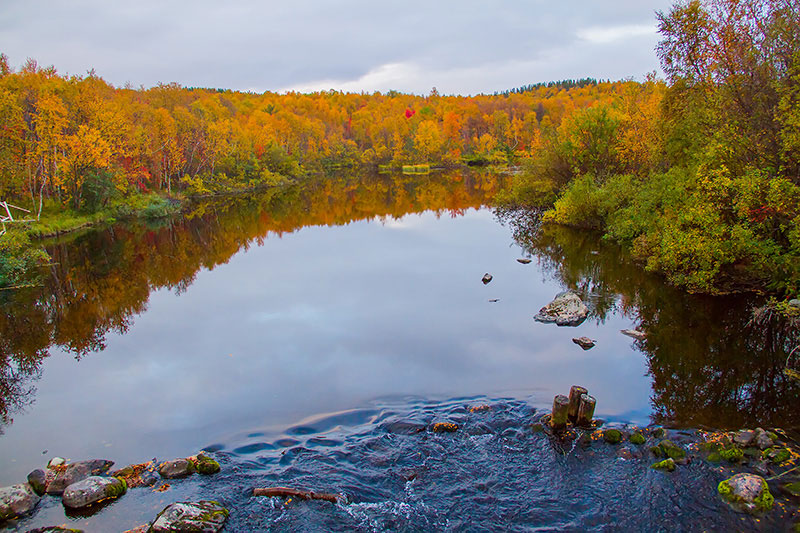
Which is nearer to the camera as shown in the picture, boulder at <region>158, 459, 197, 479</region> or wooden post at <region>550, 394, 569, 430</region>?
boulder at <region>158, 459, 197, 479</region>

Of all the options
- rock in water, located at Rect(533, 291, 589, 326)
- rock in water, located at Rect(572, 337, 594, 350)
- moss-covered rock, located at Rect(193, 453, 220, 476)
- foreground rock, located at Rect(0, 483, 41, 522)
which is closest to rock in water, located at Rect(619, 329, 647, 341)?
rock in water, located at Rect(572, 337, 594, 350)

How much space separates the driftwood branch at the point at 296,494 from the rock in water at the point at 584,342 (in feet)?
31.5

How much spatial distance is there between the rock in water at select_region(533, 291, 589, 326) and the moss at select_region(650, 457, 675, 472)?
8.42 metres

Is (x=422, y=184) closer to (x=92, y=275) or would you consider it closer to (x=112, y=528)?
(x=92, y=275)

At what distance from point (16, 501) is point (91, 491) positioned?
1.17 meters

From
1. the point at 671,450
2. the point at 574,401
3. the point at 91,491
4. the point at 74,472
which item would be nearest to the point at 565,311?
the point at 574,401

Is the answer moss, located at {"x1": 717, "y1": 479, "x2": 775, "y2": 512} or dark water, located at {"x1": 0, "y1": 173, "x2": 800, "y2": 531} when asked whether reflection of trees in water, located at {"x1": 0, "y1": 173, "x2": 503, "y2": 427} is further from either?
moss, located at {"x1": 717, "y1": 479, "x2": 775, "y2": 512}

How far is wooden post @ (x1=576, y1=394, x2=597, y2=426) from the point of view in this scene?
10445 mm

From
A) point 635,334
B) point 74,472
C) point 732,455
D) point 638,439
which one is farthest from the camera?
point 635,334

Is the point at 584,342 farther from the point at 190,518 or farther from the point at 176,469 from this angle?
the point at 190,518

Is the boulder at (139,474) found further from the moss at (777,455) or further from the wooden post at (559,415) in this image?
the moss at (777,455)

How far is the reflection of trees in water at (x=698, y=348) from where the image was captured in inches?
446

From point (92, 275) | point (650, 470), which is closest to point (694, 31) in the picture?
point (650, 470)

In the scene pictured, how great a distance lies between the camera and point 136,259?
29156mm
